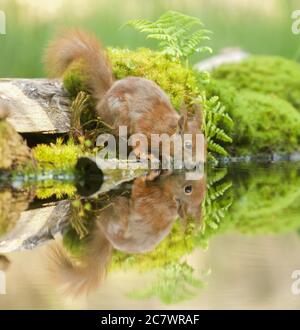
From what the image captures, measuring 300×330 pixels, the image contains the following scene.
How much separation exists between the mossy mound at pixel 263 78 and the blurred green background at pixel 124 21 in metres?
0.34

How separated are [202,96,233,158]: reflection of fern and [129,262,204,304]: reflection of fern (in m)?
4.67

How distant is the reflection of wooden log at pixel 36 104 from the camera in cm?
612

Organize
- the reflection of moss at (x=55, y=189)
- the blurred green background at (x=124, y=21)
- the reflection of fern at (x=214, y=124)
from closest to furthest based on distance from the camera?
the reflection of moss at (x=55, y=189) → the reflection of fern at (x=214, y=124) → the blurred green background at (x=124, y=21)

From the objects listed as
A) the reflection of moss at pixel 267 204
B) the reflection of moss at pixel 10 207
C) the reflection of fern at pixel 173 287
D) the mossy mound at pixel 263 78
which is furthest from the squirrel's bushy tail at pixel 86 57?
the reflection of fern at pixel 173 287

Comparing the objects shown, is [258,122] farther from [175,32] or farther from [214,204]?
[214,204]

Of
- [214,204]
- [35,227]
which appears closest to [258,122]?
[214,204]

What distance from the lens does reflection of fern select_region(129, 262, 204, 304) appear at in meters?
2.71

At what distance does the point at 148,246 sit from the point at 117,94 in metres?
3.10

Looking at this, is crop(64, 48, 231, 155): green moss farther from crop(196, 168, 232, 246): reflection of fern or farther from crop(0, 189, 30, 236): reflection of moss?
crop(0, 189, 30, 236): reflection of moss

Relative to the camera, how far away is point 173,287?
2.81 metres

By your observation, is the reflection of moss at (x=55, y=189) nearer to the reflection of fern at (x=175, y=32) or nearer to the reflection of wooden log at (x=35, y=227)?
the reflection of wooden log at (x=35, y=227)

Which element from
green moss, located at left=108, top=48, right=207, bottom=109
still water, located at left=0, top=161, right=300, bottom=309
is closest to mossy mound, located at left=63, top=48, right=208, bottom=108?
green moss, located at left=108, top=48, right=207, bottom=109

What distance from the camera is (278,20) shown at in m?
10.2
